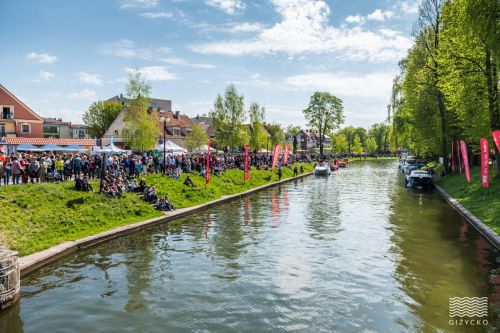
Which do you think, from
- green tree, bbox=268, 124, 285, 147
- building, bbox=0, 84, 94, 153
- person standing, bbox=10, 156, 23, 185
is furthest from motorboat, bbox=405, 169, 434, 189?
green tree, bbox=268, 124, 285, 147

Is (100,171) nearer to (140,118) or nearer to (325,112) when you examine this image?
(140,118)

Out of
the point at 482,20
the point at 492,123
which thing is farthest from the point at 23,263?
the point at 492,123

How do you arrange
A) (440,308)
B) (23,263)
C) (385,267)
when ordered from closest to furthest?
1. (440,308)
2. (23,263)
3. (385,267)

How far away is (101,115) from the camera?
83.9m

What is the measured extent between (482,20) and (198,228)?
1612 cm

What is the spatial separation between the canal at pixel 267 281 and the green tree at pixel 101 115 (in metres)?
69.1

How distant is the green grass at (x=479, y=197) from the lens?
1911 centimetres

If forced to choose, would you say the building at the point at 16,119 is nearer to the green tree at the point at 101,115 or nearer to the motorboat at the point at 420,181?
the green tree at the point at 101,115

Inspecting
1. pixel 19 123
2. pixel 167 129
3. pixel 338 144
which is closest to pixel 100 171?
pixel 19 123

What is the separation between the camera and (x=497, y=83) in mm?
25688

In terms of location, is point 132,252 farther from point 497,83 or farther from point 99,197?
point 497,83

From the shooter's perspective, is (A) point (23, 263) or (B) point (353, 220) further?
(B) point (353, 220)

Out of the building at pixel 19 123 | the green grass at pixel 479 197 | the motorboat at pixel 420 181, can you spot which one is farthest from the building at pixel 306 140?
the green grass at pixel 479 197

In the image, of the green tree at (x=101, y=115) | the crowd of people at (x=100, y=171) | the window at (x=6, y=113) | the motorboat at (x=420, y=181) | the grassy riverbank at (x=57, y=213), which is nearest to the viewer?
the grassy riverbank at (x=57, y=213)
